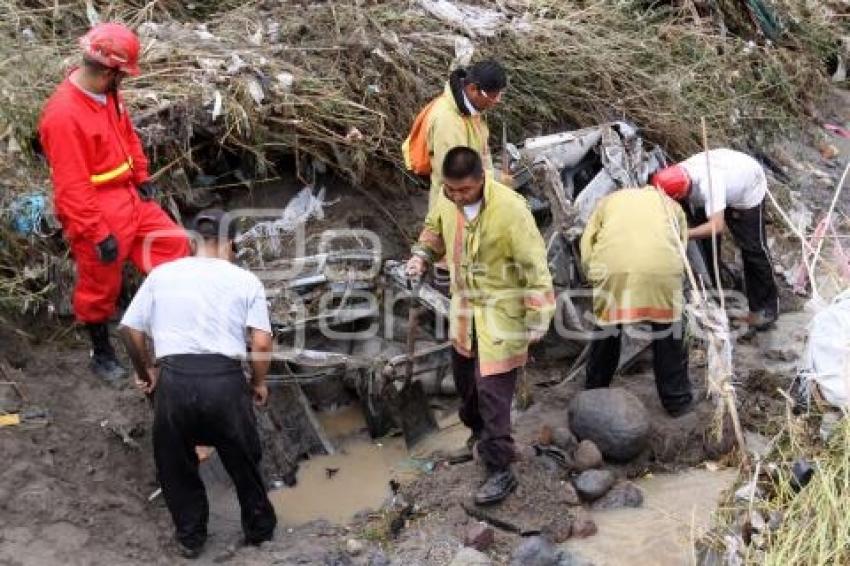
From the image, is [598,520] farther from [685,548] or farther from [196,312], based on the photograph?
[196,312]

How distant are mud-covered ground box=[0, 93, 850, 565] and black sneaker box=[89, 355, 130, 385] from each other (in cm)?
5

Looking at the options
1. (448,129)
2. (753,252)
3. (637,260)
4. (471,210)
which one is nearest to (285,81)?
(448,129)

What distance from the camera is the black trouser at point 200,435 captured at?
4.05m

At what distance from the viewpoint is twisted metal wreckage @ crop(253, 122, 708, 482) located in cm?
565

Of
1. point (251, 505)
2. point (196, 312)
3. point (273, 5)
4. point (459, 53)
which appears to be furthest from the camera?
point (273, 5)

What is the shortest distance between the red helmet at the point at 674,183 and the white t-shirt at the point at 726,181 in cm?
12

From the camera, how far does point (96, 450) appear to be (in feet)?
15.9

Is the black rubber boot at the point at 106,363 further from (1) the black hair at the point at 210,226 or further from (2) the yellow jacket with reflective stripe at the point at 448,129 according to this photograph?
(2) the yellow jacket with reflective stripe at the point at 448,129

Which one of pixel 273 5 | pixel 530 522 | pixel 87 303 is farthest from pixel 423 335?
pixel 273 5

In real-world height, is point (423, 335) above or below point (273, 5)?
→ below

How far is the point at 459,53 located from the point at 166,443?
407 centimetres

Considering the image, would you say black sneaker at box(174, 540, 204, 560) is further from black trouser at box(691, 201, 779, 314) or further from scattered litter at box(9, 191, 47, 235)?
black trouser at box(691, 201, 779, 314)

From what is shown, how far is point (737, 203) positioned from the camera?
635 cm

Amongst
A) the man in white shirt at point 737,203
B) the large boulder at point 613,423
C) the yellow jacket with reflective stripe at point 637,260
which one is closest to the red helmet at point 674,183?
the man in white shirt at point 737,203
